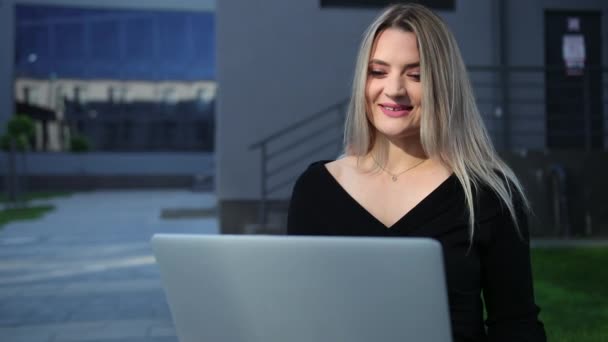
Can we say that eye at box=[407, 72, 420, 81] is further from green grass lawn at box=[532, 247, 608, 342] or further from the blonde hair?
green grass lawn at box=[532, 247, 608, 342]

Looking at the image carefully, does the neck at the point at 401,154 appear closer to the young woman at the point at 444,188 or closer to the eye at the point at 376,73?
the young woman at the point at 444,188

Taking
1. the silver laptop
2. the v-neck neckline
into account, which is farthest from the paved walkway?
the silver laptop

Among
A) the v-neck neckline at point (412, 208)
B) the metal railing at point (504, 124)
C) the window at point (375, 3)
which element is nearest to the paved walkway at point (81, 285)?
the metal railing at point (504, 124)

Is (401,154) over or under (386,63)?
under

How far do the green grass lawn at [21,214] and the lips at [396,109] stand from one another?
10337 millimetres

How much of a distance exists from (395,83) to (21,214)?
13.0m

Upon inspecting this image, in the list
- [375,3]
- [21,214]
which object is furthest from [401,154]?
[21,214]

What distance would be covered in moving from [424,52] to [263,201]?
606 centimetres

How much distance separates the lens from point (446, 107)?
1.35 meters

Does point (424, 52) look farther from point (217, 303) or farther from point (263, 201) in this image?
point (263, 201)

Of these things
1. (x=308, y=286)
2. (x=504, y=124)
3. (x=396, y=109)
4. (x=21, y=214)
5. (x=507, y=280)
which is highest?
(x=504, y=124)

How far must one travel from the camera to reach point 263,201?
730 centimetres

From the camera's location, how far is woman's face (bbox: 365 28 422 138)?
1342 mm

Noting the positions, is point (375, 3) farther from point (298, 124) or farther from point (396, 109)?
point (396, 109)
